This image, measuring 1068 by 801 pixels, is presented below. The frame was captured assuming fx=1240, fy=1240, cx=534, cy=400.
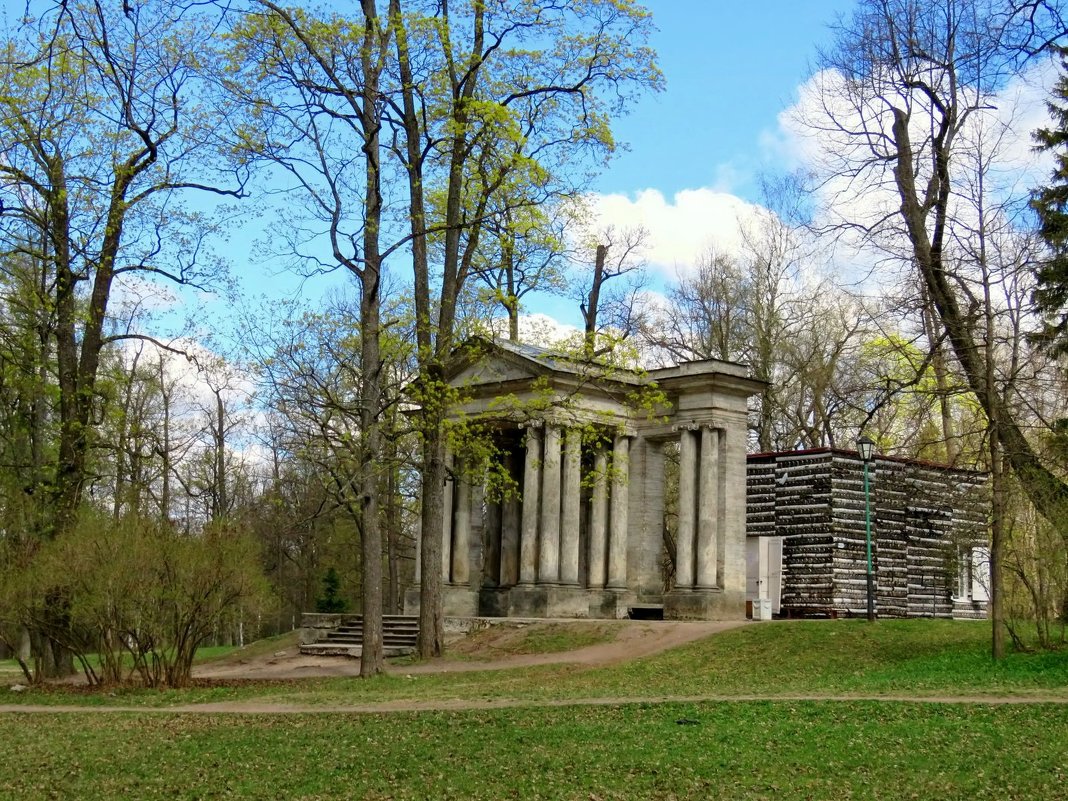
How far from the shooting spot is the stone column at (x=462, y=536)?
35219 millimetres

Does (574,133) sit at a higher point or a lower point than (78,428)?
higher

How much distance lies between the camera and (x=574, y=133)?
2602cm

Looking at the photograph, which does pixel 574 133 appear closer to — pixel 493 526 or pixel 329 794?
pixel 493 526

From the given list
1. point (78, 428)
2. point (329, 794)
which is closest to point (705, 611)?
point (78, 428)

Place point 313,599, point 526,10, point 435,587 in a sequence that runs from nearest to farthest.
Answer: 1. point 526,10
2. point 435,587
3. point 313,599

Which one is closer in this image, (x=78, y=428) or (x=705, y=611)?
(x=78, y=428)

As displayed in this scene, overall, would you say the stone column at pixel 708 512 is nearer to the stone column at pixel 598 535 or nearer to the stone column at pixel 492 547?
the stone column at pixel 598 535

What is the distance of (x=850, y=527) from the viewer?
33500mm

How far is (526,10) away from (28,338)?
38.9 ft

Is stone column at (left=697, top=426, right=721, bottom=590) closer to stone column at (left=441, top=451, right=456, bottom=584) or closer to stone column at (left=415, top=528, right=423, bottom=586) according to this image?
stone column at (left=415, top=528, right=423, bottom=586)

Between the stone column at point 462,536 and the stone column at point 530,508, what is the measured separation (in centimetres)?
214

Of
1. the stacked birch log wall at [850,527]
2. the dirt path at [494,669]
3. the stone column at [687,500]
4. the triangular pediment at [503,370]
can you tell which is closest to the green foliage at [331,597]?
the dirt path at [494,669]

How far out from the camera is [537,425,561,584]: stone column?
32.5 meters

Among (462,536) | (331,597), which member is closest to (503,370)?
(462,536)
